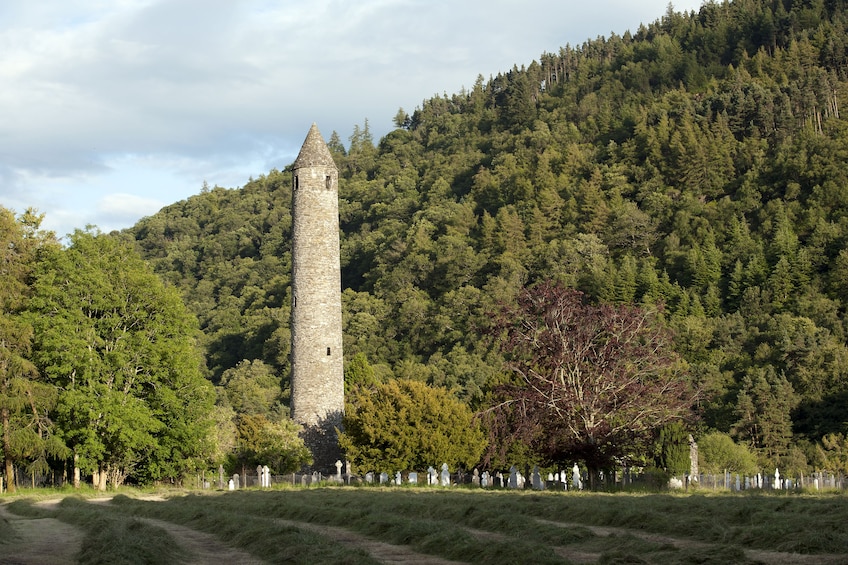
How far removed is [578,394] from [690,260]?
264 ft

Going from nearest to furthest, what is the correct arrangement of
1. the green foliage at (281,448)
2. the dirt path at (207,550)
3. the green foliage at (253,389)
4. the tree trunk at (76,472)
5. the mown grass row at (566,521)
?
the mown grass row at (566,521) < the dirt path at (207,550) < the tree trunk at (76,472) < the green foliage at (281,448) < the green foliage at (253,389)

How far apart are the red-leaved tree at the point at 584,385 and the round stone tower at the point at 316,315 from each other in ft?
65.5

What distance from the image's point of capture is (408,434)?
48625mm

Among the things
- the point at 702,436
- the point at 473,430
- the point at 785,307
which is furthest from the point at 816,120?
the point at 473,430

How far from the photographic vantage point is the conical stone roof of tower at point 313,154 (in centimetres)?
5575

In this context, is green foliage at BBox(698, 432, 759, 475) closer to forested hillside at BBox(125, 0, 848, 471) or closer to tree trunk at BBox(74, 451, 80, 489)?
forested hillside at BBox(125, 0, 848, 471)

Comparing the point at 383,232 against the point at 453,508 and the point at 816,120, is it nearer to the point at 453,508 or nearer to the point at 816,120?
the point at 816,120

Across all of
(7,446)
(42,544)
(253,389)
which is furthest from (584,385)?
(253,389)

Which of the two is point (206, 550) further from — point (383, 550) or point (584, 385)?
point (584, 385)

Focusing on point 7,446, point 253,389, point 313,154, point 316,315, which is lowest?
point 7,446

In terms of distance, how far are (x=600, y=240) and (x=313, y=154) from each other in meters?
73.9

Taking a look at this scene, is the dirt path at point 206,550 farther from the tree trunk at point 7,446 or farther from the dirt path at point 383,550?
the tree trunk at point 7,446

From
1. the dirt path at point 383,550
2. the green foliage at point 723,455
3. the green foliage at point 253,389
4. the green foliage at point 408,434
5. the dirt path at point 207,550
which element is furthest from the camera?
the green foliage at point 253,389

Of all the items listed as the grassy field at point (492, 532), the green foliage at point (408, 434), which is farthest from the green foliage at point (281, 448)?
the grassy field at point (492, 532)
